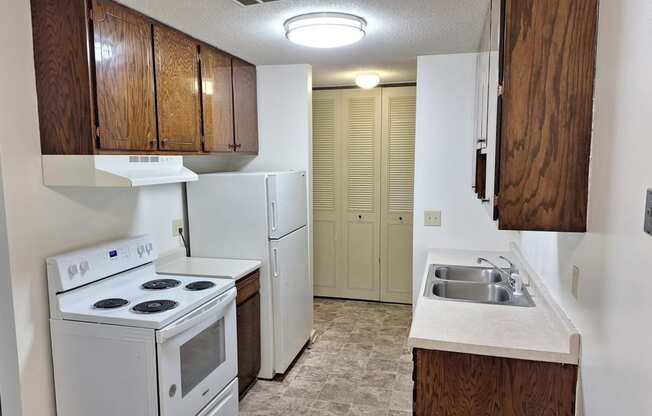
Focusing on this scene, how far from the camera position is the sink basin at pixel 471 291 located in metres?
2.54

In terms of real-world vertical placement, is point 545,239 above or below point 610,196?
below

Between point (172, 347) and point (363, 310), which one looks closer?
point (172, 347)

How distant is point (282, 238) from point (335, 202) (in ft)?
5.64

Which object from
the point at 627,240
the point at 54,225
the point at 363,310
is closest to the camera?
the point at 627,240

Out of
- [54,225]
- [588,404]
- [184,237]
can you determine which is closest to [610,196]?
[588,404]

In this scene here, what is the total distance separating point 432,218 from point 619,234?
2.15 m

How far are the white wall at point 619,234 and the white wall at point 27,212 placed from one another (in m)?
2.25

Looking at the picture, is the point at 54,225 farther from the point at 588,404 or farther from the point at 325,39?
the point at 588,404

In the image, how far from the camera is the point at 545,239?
2127mm

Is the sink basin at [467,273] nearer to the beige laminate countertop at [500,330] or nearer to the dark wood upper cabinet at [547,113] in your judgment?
the beige laminate countertop at [500,330]

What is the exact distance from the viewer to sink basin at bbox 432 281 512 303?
8.33 feet

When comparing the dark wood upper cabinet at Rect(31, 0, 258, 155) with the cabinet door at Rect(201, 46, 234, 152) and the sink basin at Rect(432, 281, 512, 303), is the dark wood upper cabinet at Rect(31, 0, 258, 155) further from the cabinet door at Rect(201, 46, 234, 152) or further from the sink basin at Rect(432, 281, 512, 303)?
the sink basin at Rect(432, 281, 512, 303)

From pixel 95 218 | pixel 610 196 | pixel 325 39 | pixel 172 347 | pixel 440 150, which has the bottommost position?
pixel 172 347

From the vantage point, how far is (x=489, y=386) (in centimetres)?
177
